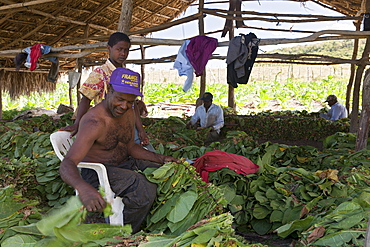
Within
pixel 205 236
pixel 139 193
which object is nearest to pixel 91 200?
pixel 139 193

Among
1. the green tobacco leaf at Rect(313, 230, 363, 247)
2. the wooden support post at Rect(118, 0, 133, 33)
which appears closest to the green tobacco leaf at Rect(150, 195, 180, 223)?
the green tobacco leaf at Rect(313, 230, 363, 247)

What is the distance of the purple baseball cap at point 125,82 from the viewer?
2.38m

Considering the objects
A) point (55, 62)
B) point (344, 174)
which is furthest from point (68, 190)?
point (55, 62)

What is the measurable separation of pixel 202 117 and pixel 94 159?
460 centimetres

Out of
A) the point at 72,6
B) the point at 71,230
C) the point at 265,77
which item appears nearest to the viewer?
the point at 71,230

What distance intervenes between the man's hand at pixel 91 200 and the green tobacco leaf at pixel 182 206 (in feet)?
1.81

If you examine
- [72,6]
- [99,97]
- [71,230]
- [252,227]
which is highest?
[72,6]

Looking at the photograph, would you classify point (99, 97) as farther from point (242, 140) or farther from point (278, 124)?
point (278, 124)

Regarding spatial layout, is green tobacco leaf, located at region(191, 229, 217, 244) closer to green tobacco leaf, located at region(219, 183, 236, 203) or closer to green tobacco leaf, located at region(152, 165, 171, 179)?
green tobacco leaf, located at region(152, 165, 171, 179)

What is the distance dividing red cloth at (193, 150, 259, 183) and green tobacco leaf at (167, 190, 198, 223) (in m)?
0.96

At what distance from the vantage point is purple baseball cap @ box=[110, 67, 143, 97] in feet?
7.81

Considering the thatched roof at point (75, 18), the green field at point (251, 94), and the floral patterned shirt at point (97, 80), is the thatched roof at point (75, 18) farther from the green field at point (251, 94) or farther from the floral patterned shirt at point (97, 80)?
the green field at point (251, 94)

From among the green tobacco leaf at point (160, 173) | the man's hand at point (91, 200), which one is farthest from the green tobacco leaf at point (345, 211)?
the man's hand at point (91, 200)

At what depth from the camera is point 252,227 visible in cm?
321
